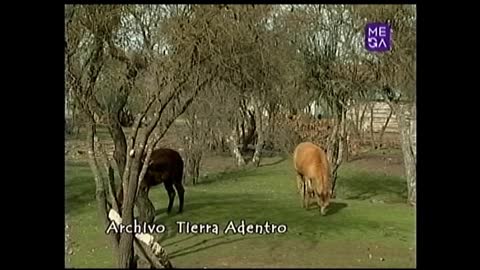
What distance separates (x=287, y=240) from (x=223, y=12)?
122 cm

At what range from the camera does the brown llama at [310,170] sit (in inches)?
144

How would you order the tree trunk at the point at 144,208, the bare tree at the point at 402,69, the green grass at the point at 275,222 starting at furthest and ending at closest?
the tree trunk at the point at 144,208
the green grass at the point at 275,222
the bare tree at the point at 402,69

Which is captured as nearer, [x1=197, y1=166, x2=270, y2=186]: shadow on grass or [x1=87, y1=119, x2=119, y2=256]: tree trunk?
[x1=87, y1=119, x2=119, y2=256]: tree trunk

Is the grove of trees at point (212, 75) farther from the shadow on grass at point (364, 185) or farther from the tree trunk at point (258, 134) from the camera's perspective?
the shadow on grass at point (364, 185)

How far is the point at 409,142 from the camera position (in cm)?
344

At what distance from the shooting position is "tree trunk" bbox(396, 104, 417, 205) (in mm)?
3381

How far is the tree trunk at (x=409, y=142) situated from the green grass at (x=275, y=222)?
0.09 metres

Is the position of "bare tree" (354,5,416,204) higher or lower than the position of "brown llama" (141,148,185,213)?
higher

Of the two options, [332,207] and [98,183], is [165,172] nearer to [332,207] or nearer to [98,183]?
[98,183]

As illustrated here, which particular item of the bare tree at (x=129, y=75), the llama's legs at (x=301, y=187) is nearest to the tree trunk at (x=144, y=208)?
the bare tree at (x=129, y=75)

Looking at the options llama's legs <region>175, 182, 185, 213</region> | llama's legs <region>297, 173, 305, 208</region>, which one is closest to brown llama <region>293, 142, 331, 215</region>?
llama's legs <region>297, 173, 305, 208</region>

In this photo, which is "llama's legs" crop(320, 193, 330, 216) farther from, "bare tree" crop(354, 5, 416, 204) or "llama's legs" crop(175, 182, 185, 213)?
"llama's legs" crop(175, 182, 185, 213)

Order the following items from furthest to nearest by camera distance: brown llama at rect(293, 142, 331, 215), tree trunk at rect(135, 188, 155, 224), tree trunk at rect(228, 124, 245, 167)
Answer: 1. tree trunk at rect(228, 124, 245, 167)
2. brown llama at rect(293, 142, 331, 215)
3. tree trunk at rect(135, 188, 155, 224)

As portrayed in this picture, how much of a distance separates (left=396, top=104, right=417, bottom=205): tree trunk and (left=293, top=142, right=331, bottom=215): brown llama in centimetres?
45
